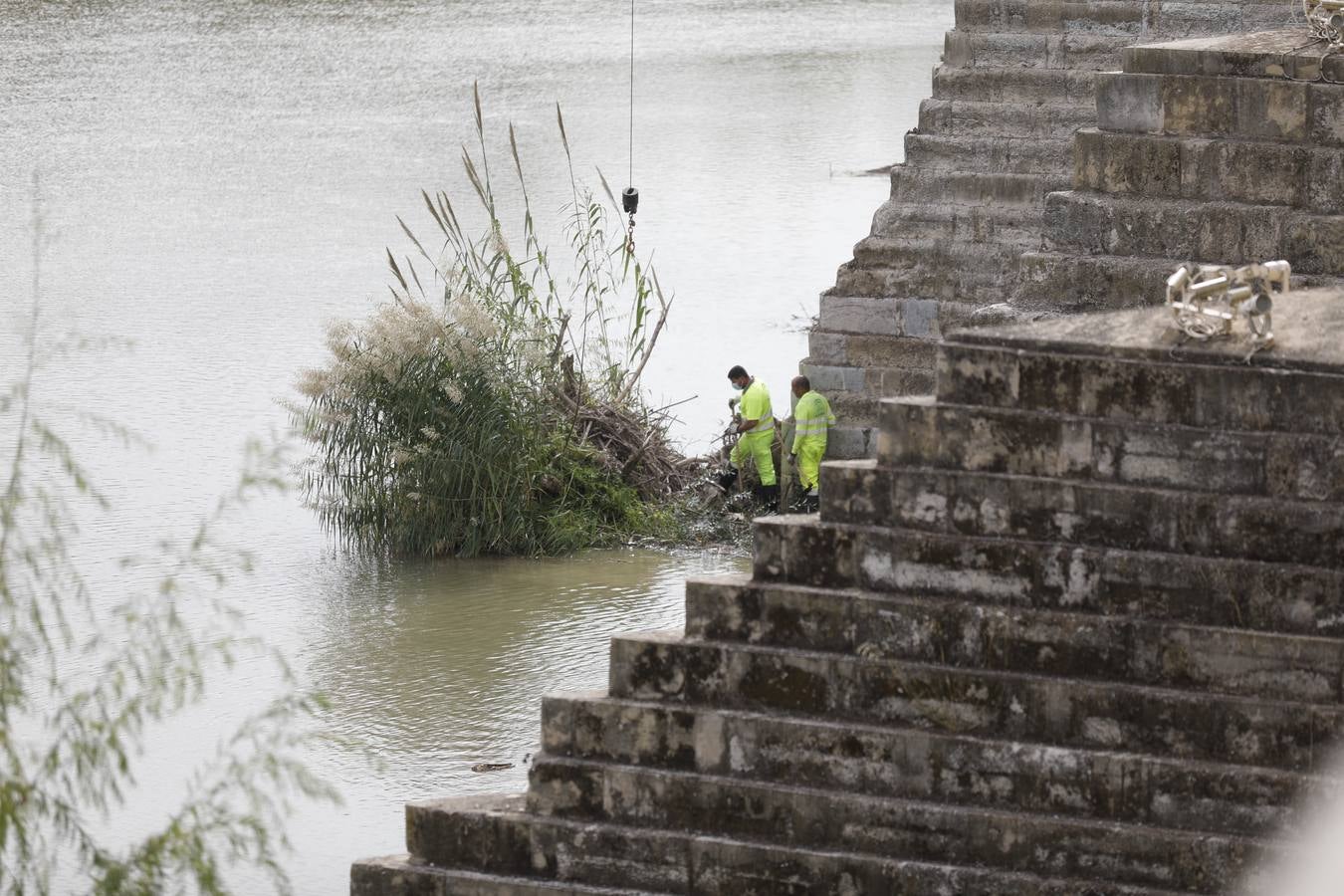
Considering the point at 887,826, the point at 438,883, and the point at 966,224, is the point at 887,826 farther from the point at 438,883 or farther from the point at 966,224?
the point at 966,224

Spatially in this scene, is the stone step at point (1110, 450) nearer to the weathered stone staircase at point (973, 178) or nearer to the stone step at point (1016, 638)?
the stone step at point (1016, 638)

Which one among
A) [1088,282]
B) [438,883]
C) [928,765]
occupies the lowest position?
[438,883]

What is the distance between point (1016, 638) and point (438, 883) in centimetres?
245

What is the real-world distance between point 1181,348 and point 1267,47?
2.68m

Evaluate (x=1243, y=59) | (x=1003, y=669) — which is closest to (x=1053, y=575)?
(x=1003, y=669)

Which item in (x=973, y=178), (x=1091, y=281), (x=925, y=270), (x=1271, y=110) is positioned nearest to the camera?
(x=1271, y=110)

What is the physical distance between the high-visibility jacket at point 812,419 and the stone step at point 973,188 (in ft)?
5.68

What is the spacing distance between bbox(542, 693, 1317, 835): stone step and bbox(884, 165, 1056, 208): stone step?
915 cm

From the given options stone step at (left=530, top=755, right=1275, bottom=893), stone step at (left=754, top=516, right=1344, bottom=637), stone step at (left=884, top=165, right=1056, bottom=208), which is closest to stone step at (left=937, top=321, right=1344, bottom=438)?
stone step at (left=754, top=516, right=1344, bottom=637)

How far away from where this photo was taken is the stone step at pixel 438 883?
30.8 feet

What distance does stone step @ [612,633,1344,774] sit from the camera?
8781 millimetres

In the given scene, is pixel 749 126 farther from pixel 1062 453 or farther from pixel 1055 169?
pixel 1062 453

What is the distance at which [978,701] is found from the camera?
9133mm

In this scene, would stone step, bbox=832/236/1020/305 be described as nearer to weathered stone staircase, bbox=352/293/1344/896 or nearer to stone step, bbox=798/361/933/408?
stone step, bbox=798/361/933/408
